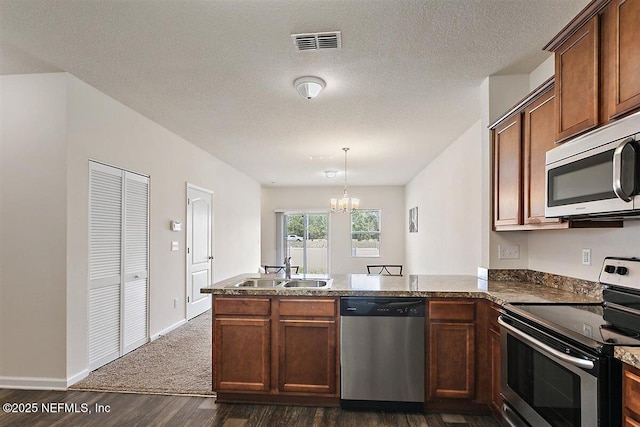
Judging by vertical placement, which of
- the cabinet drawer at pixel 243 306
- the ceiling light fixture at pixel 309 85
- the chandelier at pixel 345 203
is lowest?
the cabinet drawer at pixel 243 306

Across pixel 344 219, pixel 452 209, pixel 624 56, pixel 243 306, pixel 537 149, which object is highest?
pixel 624 56

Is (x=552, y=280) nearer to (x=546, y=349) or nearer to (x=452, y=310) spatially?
(x=452, y=310)

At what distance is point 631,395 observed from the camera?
1.28m

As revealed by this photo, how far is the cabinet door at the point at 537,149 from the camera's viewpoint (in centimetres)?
227

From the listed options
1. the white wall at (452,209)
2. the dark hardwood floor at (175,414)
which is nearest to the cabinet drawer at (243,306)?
the dark hardwood floor at (175,414)

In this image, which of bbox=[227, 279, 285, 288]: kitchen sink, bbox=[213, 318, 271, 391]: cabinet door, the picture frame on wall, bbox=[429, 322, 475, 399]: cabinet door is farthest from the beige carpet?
the picture frame on wall

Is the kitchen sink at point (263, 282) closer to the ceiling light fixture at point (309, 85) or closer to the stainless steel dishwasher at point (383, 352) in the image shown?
the stainless steel dishwasher at point (383, 352)

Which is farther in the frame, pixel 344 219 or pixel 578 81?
pixel 344 219

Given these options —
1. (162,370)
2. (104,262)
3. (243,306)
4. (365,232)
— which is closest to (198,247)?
(104,262)

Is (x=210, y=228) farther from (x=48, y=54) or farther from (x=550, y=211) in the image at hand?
(x=550, y=211)

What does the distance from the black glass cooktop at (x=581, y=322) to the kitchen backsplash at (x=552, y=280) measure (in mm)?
229

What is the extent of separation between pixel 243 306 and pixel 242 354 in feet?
1.20

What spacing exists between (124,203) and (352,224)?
6.72 meters

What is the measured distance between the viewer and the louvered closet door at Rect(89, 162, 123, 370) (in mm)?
3270
